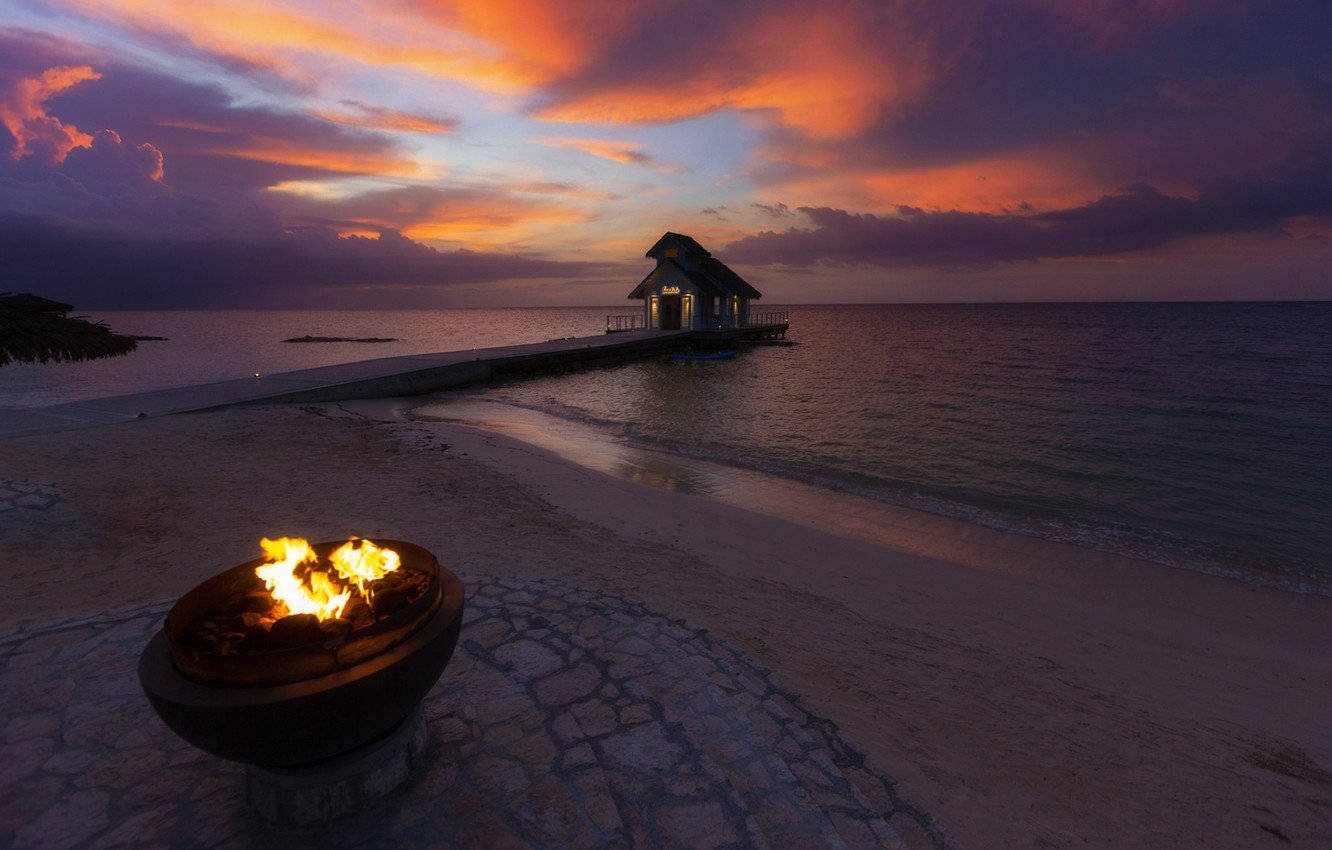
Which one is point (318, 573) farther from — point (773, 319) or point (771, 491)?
point (773, 319)

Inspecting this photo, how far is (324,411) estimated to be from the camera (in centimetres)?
1683

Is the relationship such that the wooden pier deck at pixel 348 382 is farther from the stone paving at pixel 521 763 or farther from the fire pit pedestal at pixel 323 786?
the fire pit pedestal at pixel 323 786

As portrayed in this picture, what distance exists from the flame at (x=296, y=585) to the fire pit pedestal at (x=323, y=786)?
783 millimetres

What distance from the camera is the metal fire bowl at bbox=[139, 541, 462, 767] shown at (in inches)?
92.8

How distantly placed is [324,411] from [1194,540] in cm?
2097

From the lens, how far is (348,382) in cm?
2059

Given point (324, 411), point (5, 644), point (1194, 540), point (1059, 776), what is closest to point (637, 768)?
point (1059, 776)

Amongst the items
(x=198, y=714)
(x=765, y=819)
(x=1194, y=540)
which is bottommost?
(x=1194, y=540)

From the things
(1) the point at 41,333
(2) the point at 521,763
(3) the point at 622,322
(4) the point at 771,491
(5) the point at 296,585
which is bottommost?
(4) the point at 771,491

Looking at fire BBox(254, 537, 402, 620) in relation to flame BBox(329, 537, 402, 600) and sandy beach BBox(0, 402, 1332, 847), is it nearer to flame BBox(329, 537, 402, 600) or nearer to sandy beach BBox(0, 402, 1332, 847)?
flame BBox(329, 537, 402, 600)

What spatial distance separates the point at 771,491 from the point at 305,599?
10327mm

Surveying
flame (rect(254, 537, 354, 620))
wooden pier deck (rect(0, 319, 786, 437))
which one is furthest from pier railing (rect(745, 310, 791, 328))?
flame (rect(254, 537, 354, 620))

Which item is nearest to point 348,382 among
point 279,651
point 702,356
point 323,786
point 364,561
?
point 364,561

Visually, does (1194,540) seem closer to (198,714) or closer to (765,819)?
(765,819)
